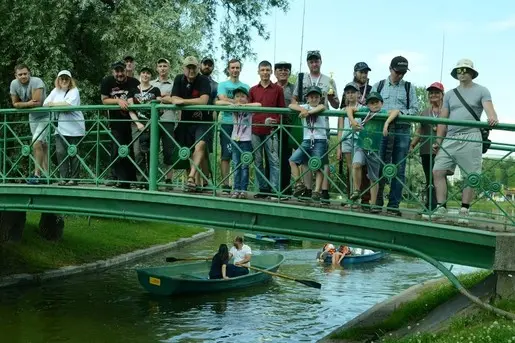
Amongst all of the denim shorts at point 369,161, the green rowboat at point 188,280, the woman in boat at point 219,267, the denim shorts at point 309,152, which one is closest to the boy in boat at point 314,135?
the denim shorts at point 309,152

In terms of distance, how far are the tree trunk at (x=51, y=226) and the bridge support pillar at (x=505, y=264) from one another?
44.7 ft

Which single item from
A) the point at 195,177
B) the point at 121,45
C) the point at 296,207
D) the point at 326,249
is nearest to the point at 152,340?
the point at 195,177

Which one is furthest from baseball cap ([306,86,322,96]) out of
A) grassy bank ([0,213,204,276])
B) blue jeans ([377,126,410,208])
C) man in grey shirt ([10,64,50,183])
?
grassy bank ([0,213,204,276])

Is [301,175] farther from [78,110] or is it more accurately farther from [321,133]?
[78,110]

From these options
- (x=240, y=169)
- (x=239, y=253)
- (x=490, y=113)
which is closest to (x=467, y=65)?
(x=490, y=113)

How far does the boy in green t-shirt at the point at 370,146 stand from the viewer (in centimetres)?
973

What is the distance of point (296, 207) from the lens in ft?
32.4

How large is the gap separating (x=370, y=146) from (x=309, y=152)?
35.6 inches

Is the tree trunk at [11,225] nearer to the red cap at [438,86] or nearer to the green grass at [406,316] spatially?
the green grass at [406,316]

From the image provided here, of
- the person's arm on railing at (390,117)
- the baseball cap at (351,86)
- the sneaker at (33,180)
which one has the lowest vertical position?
the sneaker at (33,180)

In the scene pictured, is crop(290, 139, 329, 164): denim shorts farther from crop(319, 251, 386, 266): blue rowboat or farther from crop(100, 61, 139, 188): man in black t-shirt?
crop(319, 251, 386, 266): blue rowboat

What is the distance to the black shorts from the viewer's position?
11.1m

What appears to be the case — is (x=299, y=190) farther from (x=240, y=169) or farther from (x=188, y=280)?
(x=188, y=280)

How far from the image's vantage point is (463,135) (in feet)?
30.9
